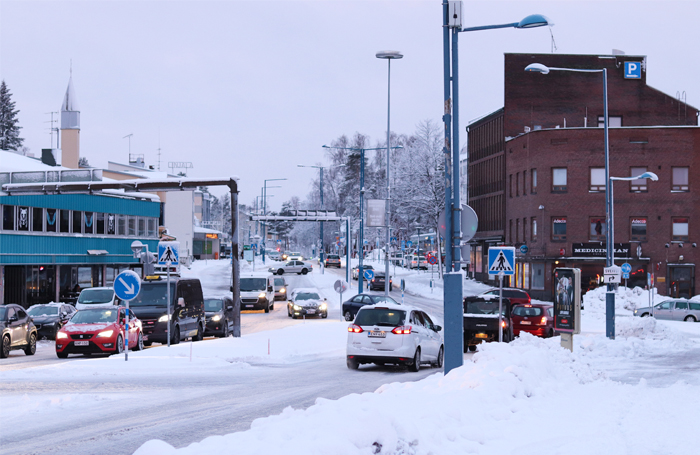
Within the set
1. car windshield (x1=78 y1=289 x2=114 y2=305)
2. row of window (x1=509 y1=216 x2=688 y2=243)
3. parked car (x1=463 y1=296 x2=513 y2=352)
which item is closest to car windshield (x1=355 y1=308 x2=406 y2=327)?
parked car (x1=463 y1=296 x2=513 y2=352)

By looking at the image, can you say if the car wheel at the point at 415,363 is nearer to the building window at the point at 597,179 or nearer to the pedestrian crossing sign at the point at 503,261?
the pedestrian crossing sign at the point at 503,261

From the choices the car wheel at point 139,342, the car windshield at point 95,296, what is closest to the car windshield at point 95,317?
the car wheel at point 139,342

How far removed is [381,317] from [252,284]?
1146 inches

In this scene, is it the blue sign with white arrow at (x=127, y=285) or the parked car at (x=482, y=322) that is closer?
the blue sign with white arrow at (x=127, y=285)

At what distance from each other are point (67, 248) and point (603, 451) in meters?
44.6

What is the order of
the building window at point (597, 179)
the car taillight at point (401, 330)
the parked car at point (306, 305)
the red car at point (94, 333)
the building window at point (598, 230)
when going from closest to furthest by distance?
1. the car taillight at point (401, 330)
2. the red car at point (94, 333)
3. the parked car at point (306, 305)
4. the building window at point (598, 230)
5. the building window at point (597, 179)

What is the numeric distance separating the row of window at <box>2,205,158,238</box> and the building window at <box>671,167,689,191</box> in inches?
1503

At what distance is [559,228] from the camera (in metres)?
61.0

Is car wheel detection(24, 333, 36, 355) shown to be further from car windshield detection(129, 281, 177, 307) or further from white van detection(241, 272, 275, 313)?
white van detection(241, 272, 275, 313)

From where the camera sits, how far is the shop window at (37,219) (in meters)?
46.1

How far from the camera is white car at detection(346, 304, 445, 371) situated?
65.2 feet

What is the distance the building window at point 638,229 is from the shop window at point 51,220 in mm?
39273

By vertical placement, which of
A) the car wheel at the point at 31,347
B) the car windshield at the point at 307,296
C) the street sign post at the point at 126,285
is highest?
the street sign post at the point at 126,285

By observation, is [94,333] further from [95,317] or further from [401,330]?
[401,330]
